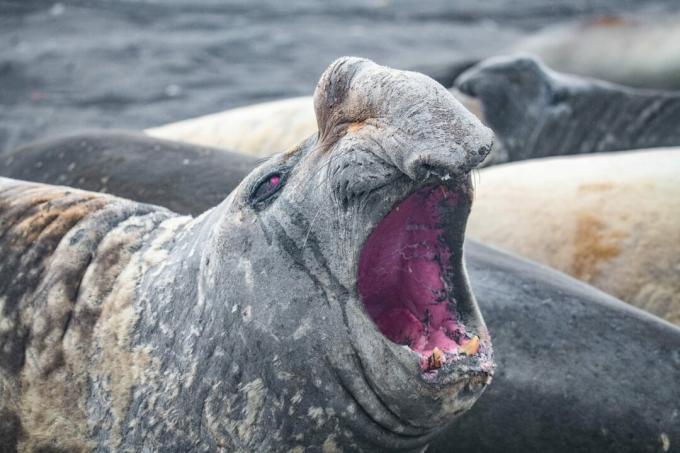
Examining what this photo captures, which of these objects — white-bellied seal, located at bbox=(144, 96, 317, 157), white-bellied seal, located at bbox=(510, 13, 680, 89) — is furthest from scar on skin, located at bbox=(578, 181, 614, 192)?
white-bellied seal, located at bbox=(510, 13, 680, 89)

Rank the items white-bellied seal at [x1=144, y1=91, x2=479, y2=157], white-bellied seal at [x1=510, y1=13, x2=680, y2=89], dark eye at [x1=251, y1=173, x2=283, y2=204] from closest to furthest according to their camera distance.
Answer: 1. dark eye at [x1=251, y1=173, x2=283, y2=204]
2. white-bellied seal at [x1=144, y1=91, x2=479, y2=157]
3. white-bellied seal at [x1=510, y1=13, x2=680, y2=89]

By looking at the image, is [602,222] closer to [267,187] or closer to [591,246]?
[591,246]

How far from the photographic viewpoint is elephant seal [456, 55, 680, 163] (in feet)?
22.1

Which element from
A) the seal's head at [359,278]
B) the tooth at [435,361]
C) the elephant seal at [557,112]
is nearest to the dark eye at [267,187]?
the seal's head at [359,278]

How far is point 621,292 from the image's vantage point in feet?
14.6

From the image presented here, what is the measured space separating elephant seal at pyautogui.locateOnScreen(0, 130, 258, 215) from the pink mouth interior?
1.61 metres

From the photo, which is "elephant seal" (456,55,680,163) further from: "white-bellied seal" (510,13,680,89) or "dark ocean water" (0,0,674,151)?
"white-bellied seal" (510,13,680,89)

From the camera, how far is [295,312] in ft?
8.18

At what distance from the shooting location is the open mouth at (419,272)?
243cm

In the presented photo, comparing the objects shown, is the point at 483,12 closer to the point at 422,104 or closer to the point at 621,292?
the point at 621,292

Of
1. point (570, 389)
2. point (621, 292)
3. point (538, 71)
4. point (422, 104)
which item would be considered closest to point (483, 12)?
point (538, 71)

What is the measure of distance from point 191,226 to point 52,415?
654 millimetres

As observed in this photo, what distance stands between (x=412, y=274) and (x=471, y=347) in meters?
0.24

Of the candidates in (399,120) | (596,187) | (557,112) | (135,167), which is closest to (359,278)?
(399,120)
